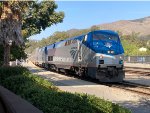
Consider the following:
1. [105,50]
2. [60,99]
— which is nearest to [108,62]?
[105,50]

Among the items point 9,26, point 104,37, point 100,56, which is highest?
point 9,26

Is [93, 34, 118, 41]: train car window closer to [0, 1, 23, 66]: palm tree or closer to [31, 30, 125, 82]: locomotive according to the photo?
[31, 30, 125, 82]: locomotive

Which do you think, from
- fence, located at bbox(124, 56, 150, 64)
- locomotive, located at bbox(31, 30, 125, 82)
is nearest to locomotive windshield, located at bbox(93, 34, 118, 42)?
locomotive, located at bbox(31, 30, 125, 82)

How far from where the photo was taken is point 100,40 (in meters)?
27.6

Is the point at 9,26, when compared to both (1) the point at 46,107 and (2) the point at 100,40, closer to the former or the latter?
(2) the point at 100,40

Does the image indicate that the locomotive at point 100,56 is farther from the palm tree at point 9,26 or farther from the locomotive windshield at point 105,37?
the palm tree at point 9,26

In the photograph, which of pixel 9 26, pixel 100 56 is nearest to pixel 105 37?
pixel 100 56

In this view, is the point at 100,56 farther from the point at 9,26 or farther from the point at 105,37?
the point at 9,26

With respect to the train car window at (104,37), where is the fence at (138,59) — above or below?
below

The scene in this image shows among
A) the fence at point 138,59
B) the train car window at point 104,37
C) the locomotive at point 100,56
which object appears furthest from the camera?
the fence at point 138,59

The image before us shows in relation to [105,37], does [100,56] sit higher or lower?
lower

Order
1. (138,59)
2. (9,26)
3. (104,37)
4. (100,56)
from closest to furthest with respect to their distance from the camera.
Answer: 1. (100,56)
2. (104,37)
3. (9,26)
4. (138,59)

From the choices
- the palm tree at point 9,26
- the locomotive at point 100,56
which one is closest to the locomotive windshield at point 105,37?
the locomotive at point 100,56

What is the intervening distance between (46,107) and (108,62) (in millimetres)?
18285
